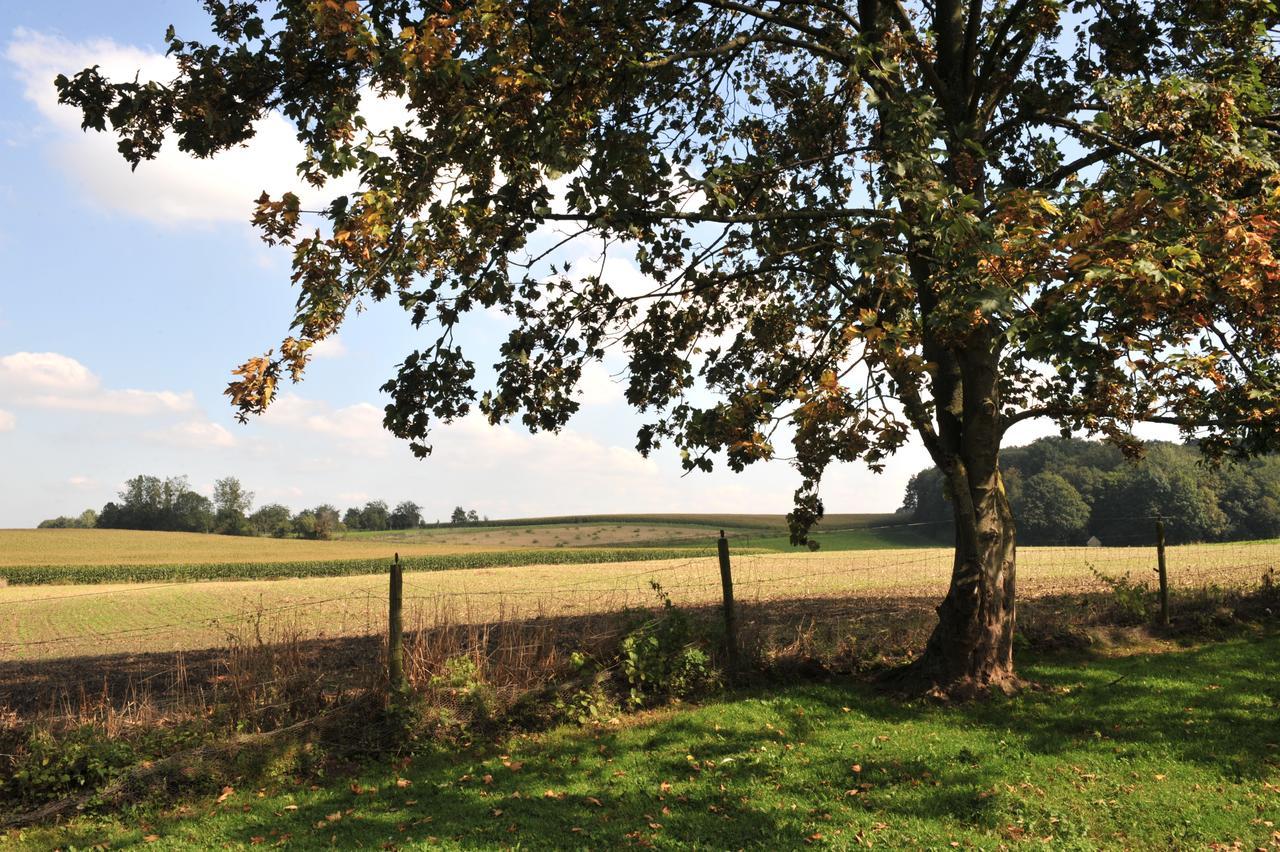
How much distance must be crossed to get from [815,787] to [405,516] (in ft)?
307

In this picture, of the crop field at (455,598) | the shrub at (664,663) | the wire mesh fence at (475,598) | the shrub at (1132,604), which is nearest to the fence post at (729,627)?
the shrub at (664,663)

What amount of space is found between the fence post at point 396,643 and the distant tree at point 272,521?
81665mm

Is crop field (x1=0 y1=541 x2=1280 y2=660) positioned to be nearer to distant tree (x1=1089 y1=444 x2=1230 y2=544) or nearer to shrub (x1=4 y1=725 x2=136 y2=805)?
shrub (x1=4 y1=725 x2=136 y2=805)

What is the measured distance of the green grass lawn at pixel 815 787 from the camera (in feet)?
23.1

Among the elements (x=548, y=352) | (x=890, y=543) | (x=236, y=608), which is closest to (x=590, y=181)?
(x=548, y=352)

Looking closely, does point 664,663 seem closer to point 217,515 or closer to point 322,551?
point 322,551

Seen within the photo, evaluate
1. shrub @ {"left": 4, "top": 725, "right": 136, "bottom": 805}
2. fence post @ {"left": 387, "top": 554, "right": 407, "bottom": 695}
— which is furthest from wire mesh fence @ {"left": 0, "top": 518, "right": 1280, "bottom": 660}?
shrub @ {"left": 4, "top": 725, "right": 136, "bottom": 805}

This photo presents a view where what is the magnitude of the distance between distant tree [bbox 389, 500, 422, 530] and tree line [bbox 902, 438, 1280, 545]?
56793mm

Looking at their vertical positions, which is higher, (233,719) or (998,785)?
(233,719)

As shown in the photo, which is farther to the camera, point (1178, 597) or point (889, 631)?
point (1178, 597)

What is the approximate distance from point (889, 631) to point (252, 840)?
979 cm

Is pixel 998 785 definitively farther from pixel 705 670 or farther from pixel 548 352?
pixel 548 352

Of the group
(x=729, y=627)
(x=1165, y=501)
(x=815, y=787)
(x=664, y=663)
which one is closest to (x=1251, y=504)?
(x=1165, y=501)

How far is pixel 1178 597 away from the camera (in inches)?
673
